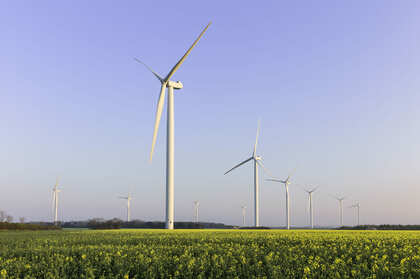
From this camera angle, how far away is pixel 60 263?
12.6m

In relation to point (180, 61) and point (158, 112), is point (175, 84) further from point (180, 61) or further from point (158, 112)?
point (158, 112)

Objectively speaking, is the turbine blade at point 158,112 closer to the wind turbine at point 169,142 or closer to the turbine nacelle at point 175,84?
the wind turbine at point 169,142

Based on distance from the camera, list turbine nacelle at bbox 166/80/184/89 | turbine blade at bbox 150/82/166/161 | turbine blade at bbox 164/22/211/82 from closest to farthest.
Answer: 1. turbine blade at bbox 150/82/166/161
2. turbine blade at bbox 164/22/211/82
3. turbine nacelle at bbox 166/80/184/89

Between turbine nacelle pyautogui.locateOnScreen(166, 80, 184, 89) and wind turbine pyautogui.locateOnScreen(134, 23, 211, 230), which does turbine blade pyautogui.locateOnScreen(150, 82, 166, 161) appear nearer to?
wind turbine pyautogui.locateOnScreen(134, 23, 211, 230)

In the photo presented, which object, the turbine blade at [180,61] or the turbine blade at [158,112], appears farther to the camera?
the turbine blade at [180,61]

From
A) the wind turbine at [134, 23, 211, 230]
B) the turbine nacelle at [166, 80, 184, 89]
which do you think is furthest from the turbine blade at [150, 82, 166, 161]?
Answer: the turbine nacelle at [166, 80, 184, 89]

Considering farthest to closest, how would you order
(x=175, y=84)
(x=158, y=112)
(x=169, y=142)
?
(x=175, y=84) → (x=169, y=142) → (x=158, y=112)

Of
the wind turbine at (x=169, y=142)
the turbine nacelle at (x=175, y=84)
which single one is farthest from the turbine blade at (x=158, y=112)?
the turbine nacelle at (x=175, y=84)

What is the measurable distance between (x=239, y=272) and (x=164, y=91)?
41.6 m

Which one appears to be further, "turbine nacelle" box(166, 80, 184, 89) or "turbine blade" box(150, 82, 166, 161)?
"turbine nacelle" box(166, 80, 184, 89)

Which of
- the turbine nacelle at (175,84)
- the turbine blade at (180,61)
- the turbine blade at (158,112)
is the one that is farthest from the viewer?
the turbine nacelle at (175,84)

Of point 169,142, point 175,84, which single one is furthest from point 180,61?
point 169,142

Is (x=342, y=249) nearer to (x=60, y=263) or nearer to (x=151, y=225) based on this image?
(x=60, y=263)

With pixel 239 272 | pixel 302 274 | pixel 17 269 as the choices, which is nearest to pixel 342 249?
pixel 302 274
